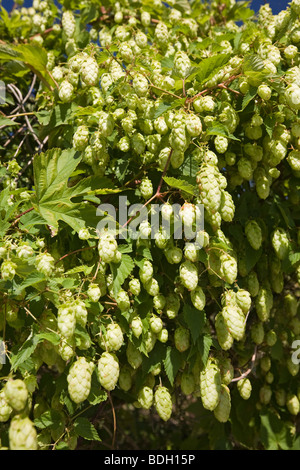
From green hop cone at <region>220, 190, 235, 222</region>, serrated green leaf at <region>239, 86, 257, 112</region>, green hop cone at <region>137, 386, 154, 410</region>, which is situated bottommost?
green hop cone at <region>137, 386, 154, 410</region>

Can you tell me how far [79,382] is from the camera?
1401 mm

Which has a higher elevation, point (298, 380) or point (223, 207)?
point (223, 207)

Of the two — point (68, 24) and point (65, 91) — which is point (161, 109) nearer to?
point (65, 91)

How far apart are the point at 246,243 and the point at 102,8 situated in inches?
76.0

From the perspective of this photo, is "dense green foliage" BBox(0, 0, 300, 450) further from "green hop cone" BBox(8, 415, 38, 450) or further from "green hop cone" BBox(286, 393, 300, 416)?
"green hop cone" BBox(286, 393, 300, 416)

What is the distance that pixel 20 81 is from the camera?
8.93 ft

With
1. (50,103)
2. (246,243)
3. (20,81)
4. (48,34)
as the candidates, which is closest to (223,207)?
(246,243)

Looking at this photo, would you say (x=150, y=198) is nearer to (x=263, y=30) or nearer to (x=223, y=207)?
(x=223, y=207)

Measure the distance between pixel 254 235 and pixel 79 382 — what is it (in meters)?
1.06

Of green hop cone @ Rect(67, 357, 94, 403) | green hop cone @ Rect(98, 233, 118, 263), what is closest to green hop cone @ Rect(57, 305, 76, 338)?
green hop cone @ Rect(67, 357, 94, 403)

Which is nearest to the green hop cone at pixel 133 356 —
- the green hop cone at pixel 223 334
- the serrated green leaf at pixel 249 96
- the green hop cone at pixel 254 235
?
the green hop cone at pixel 223 334

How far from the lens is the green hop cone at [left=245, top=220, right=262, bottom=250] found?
6.71 ft

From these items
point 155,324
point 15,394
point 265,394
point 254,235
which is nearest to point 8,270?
point 15,394

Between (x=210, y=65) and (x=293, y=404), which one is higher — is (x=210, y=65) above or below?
above
